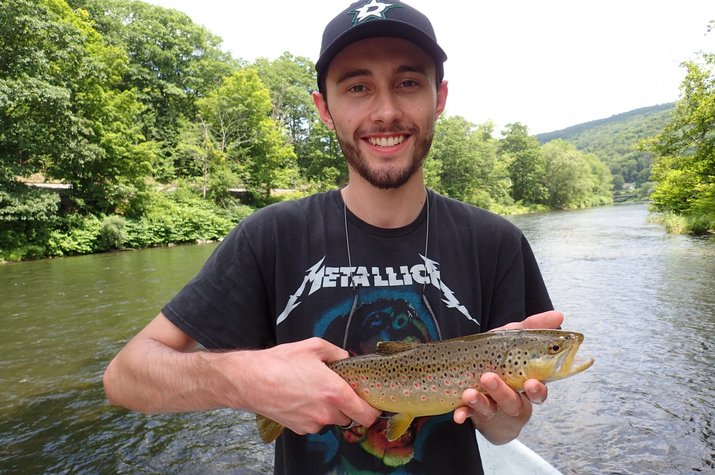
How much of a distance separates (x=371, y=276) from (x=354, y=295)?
0.10 m

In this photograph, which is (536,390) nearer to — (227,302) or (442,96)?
(227,302)

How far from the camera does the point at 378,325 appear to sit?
1895 mm

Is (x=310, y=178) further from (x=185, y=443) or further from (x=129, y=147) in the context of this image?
(x=185, y=443)

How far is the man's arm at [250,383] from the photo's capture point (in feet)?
4.79

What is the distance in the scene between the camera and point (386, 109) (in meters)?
1.85

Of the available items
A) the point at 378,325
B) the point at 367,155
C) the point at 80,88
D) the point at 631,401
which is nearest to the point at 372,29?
the point at 367,155

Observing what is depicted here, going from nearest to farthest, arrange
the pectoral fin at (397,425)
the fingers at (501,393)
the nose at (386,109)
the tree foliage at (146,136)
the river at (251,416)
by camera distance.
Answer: the fingers at (501,393)
the pectoral fin at (397,425)
the nose at (386,109)
the river at (251,416)
the tree foliage at (146,136)

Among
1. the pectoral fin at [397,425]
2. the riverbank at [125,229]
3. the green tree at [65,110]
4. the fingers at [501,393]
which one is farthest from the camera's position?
the riverbank at [125,229]

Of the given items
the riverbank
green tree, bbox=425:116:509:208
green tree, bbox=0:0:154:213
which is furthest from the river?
green tree, bbox=425:116:509:208

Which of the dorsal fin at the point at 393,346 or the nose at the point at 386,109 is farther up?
the nose at the point at 386,109

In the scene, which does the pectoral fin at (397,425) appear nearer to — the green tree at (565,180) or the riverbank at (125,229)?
the riverbank at (125,229)

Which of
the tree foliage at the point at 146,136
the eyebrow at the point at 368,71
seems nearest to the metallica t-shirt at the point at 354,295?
the eyebrow at the point at 368,71

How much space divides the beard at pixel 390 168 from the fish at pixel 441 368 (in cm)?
66

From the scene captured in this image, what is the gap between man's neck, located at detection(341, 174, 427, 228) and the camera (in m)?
1.94
